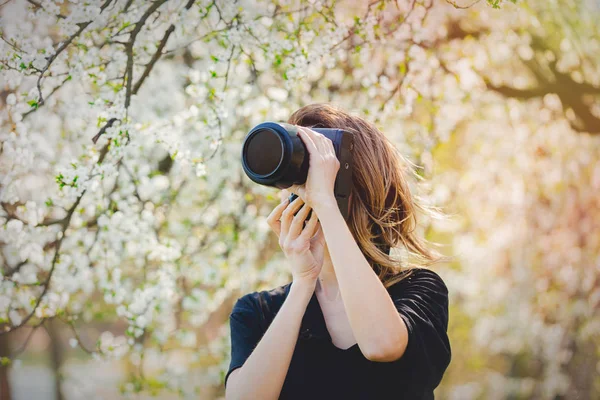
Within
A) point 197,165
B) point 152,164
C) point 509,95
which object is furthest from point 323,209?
point 509,95

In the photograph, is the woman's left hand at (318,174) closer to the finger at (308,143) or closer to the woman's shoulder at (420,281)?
the finger at (308,143)

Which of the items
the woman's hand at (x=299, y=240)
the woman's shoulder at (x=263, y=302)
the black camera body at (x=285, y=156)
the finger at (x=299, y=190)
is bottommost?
the woman's shoulder at (x=263, y=302)

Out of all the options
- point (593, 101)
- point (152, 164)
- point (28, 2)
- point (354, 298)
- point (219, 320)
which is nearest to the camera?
point (354, 298)

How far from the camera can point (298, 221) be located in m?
1.43

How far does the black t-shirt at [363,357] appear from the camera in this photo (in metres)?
1.36

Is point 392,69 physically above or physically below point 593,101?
above

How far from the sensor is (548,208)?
18.6 feet

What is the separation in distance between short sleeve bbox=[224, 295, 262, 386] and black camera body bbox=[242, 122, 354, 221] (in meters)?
0.34

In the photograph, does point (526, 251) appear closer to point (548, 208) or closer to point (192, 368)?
point (548, 208)

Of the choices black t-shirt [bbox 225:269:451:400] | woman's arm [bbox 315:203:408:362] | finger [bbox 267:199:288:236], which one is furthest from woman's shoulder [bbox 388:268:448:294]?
finger [bbox 267:199:288:236]

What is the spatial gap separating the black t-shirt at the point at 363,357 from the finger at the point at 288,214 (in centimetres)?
23

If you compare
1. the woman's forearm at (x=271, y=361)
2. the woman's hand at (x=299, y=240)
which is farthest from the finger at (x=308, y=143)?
the woman's forearm at (x=271, y=361)

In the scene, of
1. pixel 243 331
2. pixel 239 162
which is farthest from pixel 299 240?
pixel 239 162

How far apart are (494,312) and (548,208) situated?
3.73 ft
